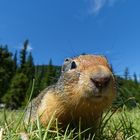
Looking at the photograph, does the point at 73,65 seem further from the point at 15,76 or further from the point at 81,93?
the point at 15,76

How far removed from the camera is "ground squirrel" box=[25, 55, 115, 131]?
5.24 m

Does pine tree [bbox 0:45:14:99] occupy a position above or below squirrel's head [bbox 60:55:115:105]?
above

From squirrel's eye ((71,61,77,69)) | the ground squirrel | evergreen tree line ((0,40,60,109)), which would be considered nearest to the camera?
the ground squirrel

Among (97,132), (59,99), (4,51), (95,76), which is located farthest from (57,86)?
(4,51)

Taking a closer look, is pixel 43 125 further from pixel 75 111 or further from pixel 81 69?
pixel 81 69

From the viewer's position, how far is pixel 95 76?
517 centimetres

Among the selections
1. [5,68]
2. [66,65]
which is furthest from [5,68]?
[66,65]

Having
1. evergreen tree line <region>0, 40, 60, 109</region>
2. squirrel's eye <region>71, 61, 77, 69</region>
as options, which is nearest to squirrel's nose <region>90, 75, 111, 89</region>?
squirrel's eye <region>71, 61, 77, 69</region>

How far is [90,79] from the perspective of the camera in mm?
5277

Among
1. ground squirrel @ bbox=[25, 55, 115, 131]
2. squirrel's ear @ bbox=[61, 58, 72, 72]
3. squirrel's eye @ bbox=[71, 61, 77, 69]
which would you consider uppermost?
squirrel's ear @ bbox=[61, 58, 72, 72]

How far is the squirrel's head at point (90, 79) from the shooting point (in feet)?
17.0

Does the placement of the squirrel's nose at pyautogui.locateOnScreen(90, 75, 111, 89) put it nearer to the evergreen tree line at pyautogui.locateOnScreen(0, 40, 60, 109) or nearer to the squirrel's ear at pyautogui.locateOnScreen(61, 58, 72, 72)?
the squirrel's ear at pyautogui.locateOnScreen(61, 58, 72, 72)

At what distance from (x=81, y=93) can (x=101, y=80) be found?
0.44 metres

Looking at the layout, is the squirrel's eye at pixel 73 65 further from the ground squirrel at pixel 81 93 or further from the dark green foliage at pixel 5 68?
the dark green foliage at pixel 5 68
